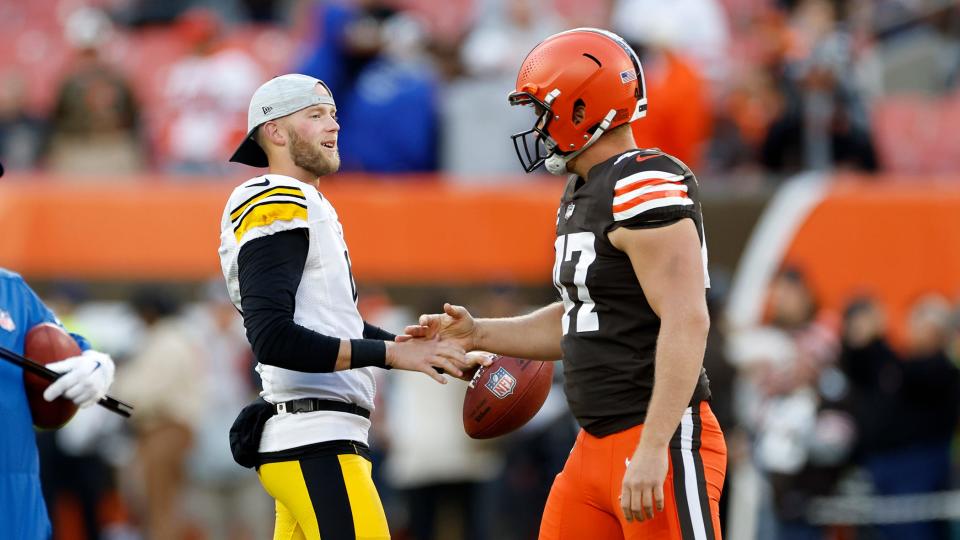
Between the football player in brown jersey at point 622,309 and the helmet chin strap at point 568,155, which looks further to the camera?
the helmet chin strap at point 568,155

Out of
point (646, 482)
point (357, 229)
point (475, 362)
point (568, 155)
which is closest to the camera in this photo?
point (646, 482)

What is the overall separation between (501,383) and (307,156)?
0.98m

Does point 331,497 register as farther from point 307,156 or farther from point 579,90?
point 579,90

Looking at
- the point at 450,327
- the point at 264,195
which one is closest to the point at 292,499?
the point at 450,327

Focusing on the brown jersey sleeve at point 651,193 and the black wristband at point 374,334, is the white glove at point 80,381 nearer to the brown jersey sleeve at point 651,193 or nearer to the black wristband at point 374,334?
the black wristband at point 374,334

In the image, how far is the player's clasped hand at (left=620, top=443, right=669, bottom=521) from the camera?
4.30 metres

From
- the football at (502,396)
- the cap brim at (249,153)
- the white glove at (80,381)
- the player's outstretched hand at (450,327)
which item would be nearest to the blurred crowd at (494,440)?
the football at (502,396)

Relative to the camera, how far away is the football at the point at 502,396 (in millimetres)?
5082

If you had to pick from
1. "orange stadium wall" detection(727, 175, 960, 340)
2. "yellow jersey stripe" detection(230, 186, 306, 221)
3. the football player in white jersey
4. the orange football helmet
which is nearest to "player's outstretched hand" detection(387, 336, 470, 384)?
the football player in white jersey

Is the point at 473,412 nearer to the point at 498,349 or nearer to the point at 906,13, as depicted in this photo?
the point at 498,349

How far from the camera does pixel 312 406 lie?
472 centimetres

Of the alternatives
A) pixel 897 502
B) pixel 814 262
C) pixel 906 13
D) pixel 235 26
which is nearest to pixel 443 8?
pixel 235 26

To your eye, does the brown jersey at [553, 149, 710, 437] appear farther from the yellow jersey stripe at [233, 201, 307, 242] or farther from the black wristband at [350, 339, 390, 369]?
the yellow jersey stripe at [233, 201, 307, 242]

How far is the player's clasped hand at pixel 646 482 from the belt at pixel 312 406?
93 centimetres
